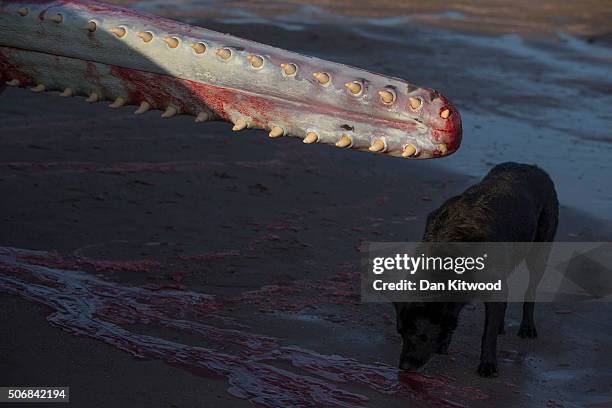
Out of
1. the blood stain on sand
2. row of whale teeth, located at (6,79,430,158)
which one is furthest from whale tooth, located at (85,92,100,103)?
the blood stain on sand

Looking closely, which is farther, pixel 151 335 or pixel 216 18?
pixel 216 18

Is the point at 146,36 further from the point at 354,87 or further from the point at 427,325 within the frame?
the point at 427,325

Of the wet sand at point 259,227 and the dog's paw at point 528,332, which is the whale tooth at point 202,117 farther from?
the dog's paw at point 528,332

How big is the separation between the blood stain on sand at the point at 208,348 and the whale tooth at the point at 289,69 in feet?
6.66

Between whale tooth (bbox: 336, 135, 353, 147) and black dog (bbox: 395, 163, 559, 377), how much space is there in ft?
8.67

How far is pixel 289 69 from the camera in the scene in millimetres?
3107

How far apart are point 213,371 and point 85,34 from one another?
7.01 ft

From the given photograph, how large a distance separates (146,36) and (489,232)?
10.7 ft

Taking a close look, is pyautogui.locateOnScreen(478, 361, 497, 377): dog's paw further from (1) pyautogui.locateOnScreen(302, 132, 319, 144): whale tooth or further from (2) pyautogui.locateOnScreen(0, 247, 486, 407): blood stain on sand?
(1) pyautogui.locateOnScreen(302, 132, 319, 144): whale tooth

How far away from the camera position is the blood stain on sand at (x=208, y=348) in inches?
195

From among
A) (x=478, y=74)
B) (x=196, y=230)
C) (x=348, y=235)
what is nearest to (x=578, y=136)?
(x=478, y=74)

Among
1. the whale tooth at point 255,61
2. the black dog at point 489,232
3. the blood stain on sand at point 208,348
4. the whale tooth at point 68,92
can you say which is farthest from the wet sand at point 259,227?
the whale tooth at point 255,61

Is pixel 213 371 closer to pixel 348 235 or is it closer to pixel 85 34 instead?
pixel 85 34

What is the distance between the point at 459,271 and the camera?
229 inches
